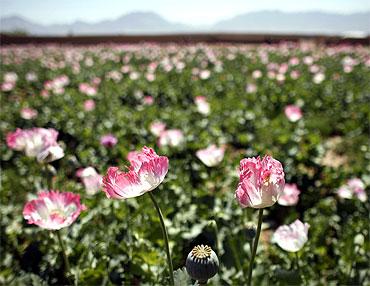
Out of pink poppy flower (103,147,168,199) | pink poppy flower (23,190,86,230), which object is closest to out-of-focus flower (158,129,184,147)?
pink poppy flower (23,190,86,230)

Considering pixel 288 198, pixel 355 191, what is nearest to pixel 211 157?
pixel 288 198

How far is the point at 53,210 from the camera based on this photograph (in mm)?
1291

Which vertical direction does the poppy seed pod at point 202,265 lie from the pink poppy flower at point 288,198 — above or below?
above

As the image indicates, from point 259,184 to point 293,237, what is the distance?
0.73 meters

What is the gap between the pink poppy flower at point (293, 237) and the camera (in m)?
1.44

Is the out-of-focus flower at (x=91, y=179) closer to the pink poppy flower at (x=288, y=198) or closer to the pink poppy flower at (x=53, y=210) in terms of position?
the pink poppy flower at (x=53, y=210)

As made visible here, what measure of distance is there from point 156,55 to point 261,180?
8.21 m

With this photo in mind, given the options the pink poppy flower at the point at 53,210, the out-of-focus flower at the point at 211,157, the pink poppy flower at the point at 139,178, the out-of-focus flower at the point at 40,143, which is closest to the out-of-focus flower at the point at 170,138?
the out-of-focus flower at the point at 211,157

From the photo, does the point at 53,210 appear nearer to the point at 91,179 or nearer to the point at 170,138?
the point at 91,179

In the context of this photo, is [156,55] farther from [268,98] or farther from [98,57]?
[268,98]

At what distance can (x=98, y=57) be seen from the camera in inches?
368

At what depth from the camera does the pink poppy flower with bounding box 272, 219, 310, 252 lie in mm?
1443

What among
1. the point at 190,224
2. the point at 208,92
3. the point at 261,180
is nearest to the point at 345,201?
the point at 190,224

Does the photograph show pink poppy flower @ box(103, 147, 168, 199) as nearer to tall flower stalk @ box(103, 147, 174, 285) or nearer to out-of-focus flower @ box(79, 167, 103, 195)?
tall flower stalk @ box(103, 147, 174, 285)
